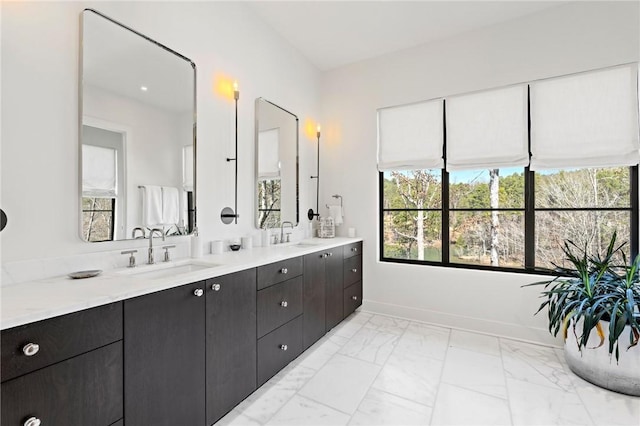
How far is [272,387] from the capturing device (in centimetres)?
206

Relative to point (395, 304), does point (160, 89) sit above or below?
above

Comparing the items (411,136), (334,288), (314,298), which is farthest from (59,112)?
(411,136)

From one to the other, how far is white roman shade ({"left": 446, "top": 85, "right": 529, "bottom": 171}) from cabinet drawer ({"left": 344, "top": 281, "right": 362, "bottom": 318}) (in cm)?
171

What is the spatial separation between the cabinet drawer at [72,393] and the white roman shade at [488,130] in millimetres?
3201

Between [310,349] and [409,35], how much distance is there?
10.9ft

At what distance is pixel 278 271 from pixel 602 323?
232 cm

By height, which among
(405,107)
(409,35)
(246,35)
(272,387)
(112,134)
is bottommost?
(272,387)

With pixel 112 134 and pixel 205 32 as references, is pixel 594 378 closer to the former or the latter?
pixel 112 134

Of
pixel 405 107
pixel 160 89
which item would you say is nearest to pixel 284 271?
pixel 160 89

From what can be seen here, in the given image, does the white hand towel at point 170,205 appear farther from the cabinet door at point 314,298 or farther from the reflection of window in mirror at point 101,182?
the cabinet door at point 314,298

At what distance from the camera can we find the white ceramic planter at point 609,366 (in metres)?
1.94

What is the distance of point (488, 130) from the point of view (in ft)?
9.75

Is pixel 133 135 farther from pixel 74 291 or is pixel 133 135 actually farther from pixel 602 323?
pixel 602 323

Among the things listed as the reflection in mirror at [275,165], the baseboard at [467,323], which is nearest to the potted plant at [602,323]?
the baseboard at [467,323]
